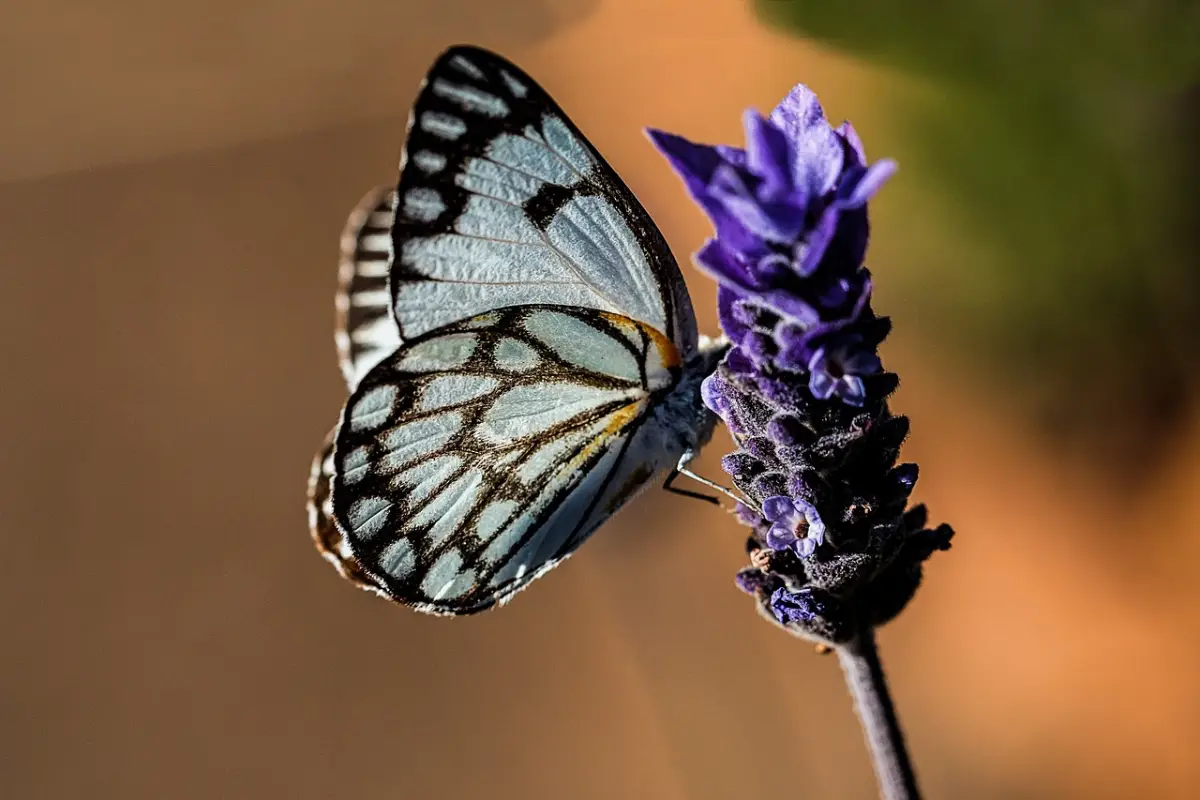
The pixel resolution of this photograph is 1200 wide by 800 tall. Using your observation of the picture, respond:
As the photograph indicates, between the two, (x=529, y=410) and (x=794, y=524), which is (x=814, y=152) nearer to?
(x=794, y=524)

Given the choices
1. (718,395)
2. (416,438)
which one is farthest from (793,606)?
(416,438)

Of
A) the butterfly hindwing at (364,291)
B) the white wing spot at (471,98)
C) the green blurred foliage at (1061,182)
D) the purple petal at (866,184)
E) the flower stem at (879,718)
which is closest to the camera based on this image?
the purple petal at (866,184)

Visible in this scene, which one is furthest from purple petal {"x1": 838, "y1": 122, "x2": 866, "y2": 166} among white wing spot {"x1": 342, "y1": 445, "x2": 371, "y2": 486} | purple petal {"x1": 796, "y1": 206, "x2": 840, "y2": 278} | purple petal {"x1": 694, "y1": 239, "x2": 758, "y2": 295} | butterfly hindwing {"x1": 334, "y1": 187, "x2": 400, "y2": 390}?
butterfly hindwing {"x1": 334, "y1": 187, "x2": 400, "y2": 390}

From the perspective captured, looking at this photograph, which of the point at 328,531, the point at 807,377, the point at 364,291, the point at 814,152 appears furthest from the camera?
the point at 364,291

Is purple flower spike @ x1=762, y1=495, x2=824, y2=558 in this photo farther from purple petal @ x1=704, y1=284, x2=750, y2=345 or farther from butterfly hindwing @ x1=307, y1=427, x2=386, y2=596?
butterfly hindwing @ x1=307, y1=427, x2=386, y2=596

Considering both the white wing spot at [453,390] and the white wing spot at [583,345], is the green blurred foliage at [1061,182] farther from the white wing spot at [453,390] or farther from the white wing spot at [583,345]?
the white wing spot at [453,390]

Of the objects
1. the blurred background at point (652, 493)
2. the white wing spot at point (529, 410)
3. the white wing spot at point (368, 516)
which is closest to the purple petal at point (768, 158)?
the white wing spot at point (529, 410)
